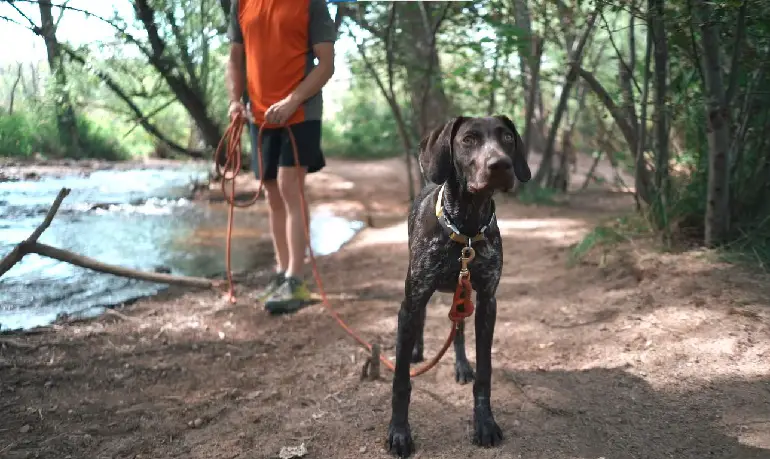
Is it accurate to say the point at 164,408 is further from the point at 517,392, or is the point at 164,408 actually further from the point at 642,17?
the point at 642,17

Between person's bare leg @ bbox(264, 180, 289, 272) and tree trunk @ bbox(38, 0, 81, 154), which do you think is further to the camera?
person's bare leg @ bbox(264, 180, 289, 272)

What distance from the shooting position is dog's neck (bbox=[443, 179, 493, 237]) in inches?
96.3

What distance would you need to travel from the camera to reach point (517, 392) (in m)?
2.90

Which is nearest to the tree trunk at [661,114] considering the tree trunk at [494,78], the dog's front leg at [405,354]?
the tree trunk at [494,78]

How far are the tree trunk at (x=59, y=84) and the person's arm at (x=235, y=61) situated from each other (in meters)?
1.01

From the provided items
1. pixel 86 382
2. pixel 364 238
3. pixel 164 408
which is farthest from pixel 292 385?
pixel 364 238

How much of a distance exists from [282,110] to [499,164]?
2096 millimetres

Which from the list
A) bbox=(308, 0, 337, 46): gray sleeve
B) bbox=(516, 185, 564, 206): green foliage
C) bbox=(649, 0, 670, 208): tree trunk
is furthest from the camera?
bbox=(516, 185, 564, 206): green foliage

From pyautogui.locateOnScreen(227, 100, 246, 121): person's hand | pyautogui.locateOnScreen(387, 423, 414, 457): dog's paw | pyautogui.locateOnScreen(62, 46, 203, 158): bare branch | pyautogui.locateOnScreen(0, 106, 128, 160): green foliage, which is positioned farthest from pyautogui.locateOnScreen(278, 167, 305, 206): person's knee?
pyautogui.locateOnScreen(387, 423, 414, 457): dog's paw

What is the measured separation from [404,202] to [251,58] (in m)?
6.11

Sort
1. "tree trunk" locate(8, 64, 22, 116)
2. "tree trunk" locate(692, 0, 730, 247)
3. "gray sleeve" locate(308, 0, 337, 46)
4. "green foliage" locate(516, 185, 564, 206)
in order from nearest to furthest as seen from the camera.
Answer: "tree trunk" locate(8, 64, 22, 116), "tree trunk" locate(692, 0, 730, 247), "gray sleeve" locate(308, 0, 337, 46), "green foliage" locate(516, 185, 564, 206)

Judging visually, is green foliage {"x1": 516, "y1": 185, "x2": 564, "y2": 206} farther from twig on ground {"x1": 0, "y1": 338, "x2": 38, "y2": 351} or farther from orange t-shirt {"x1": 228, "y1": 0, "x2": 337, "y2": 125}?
twig on ground {"x1": 0, "y1": 338, "x2": 38, "y2": 351}

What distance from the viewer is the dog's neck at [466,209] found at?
2.45 meters

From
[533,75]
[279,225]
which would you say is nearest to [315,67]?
[279,225]
